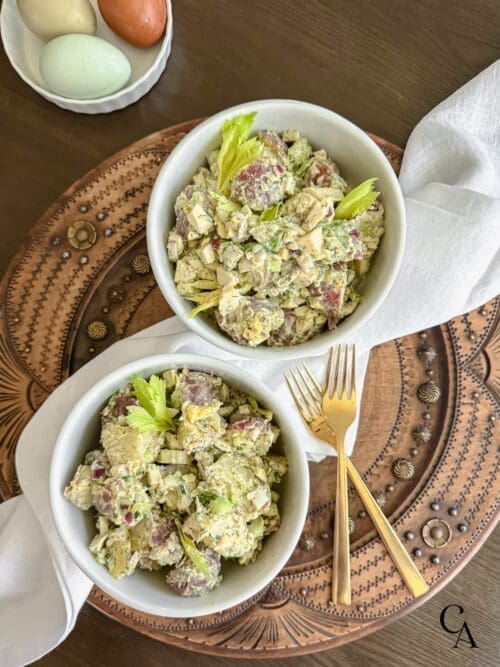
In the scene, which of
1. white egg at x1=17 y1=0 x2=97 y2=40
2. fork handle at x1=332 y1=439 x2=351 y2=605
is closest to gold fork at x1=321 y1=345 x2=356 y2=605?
fork handle at x1=332 y1=439 x2=351 y2=605

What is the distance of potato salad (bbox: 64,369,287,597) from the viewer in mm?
876

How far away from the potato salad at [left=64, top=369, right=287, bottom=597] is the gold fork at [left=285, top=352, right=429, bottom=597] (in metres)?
0.15

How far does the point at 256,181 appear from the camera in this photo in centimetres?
88

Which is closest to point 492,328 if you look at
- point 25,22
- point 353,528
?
point 353,528

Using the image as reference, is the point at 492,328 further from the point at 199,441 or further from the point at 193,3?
the point at 193,3

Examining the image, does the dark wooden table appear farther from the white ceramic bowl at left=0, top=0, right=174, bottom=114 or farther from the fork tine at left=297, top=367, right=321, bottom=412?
the fork tine at left=297, top=367, right=321, bottom=412

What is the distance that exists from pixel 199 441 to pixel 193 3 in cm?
85

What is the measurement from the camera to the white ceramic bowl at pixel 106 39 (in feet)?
3.66

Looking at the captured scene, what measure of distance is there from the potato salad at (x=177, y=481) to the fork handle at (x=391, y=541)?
0.24m

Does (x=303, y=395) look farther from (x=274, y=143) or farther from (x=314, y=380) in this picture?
(x=274, y=143)

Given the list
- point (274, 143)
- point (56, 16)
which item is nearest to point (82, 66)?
point (56, 16)

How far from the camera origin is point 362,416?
1.15m

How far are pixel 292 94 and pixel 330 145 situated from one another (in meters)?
0.26

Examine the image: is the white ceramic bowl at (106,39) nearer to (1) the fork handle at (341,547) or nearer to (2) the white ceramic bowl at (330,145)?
(2) the white ceramic bowl at (330,145)
